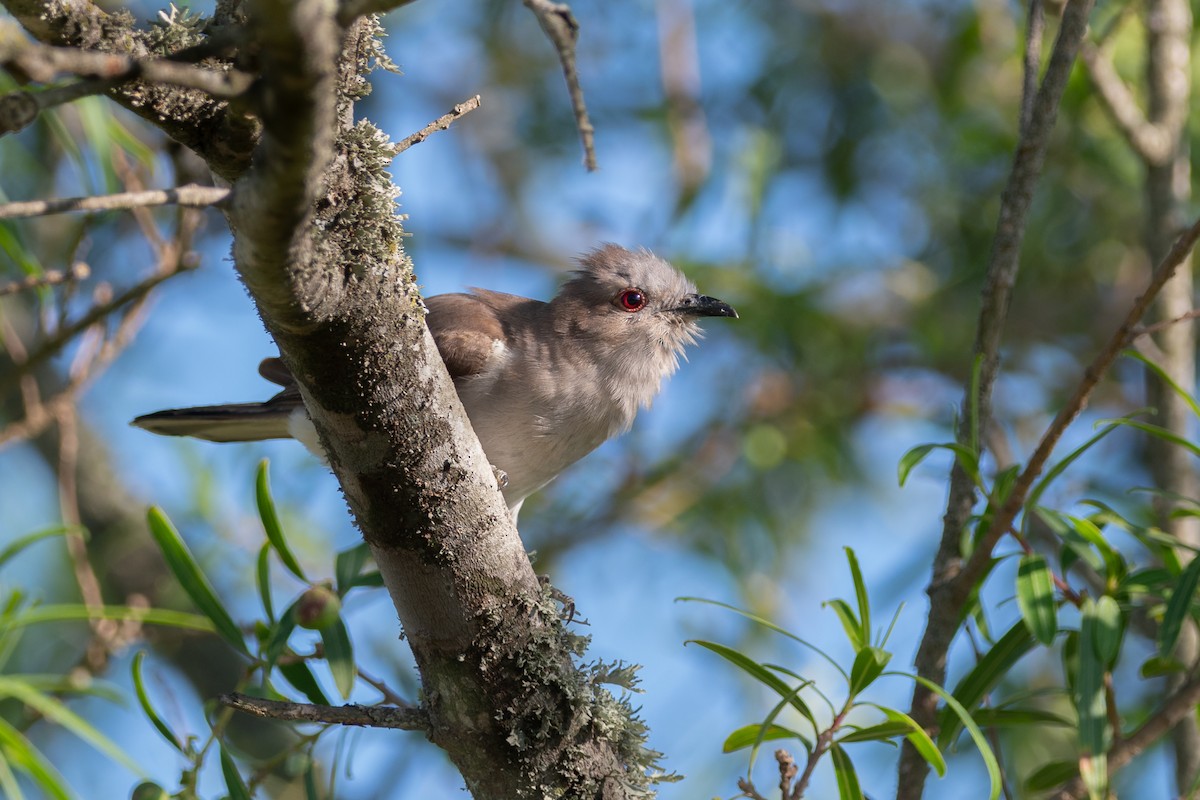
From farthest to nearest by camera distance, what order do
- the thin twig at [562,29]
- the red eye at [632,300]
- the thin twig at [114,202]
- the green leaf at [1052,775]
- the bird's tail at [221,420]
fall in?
the red eye at [632,300]
the bird's tail at [221,420]
the green leaf at [1052,775]
the thin twig at [562,29]
the thin twig at [114,202]

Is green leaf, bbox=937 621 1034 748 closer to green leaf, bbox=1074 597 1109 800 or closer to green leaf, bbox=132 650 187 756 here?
green leaf, bbox=1074 597 1109 800

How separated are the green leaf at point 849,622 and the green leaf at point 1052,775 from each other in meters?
0.78

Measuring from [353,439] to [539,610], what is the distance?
22.4 inches

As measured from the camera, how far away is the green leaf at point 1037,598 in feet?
7.98

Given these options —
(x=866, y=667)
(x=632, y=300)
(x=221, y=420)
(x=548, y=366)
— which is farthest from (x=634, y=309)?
(x=866, y=667)

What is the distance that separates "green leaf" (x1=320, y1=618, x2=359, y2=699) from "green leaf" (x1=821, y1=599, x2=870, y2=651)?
48.1 inches

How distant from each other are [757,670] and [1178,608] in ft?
3.08

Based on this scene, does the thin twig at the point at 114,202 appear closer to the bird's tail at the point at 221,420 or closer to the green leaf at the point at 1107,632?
the green leaf at the point at 1107,632

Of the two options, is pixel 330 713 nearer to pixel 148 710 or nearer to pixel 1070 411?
pixel 148 710

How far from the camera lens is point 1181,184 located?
4.27m

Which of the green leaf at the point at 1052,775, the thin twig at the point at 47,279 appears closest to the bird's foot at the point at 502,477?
the thin twig at the point at 47,279

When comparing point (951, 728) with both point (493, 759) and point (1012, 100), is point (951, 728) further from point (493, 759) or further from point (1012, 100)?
point (1012, 100)

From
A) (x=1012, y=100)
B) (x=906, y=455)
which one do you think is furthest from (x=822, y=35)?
(x=906, y=455)

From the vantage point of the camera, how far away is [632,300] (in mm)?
4531
